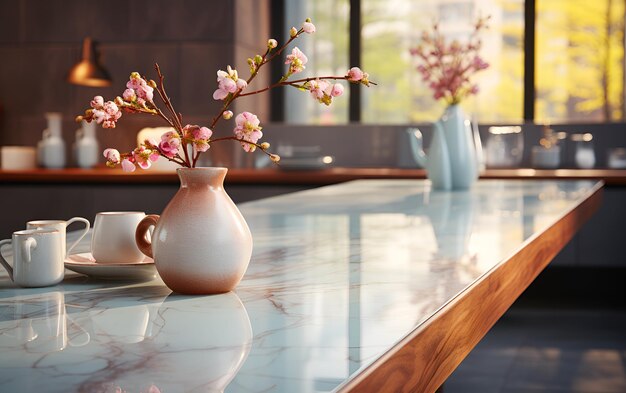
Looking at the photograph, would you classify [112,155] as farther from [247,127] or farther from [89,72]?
[89,72]

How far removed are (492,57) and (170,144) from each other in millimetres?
5592

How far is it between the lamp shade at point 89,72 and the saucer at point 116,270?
3.95m

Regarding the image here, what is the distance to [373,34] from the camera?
6.03 metres

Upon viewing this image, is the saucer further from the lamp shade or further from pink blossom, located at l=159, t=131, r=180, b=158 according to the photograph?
the lamp shade

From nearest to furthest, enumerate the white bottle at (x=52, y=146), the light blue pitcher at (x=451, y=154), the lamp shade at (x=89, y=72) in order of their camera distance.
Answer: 1. the light blue pitcher at (x=451, y=154)
2. the lamp shade at (x=89, y=72)
3. the white bottle at (x=52, y=146)

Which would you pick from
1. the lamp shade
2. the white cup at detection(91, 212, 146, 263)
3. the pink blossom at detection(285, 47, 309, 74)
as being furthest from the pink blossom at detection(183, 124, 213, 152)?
the lamp shade

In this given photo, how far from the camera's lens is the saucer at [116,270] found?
1.25 m

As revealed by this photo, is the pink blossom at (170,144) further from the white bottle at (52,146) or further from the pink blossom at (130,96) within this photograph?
the white bottle at (52,146)

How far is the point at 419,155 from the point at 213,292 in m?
2.36

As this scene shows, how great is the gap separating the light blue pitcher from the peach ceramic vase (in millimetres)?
2081

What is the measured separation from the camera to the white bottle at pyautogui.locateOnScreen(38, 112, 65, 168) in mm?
5270

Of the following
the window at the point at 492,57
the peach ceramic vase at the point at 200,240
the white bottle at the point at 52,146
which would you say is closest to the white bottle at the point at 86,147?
the white bottle at the point at 52,146

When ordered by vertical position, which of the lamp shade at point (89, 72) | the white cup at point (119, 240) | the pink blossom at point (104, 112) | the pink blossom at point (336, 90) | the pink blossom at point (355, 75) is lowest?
the white cup at point (119, 240)

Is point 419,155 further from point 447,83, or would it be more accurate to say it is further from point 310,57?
point 310,57
